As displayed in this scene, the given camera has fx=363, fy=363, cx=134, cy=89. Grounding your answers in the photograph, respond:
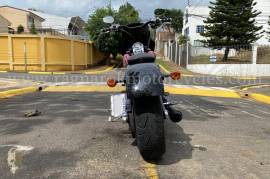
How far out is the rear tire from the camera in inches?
175

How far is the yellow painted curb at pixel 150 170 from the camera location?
413 cm

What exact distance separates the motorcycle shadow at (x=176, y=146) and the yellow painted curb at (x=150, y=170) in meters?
0.14

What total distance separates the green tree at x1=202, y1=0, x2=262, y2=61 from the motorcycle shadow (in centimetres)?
2534

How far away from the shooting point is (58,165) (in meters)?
4.45

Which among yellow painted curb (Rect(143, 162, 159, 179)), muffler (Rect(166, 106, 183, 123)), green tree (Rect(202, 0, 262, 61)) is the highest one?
green tree (Rect(202, 0, 262, 61))

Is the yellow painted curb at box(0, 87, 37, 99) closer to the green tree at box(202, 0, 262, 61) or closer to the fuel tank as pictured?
the fuel tank

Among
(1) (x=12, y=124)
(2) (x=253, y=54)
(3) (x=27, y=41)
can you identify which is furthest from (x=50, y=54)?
(1) (x=12, y=124)

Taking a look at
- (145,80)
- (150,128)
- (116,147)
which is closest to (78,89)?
(116,147)

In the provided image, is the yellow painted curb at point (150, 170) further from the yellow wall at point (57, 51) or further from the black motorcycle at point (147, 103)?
the yellow wall at point (57, 51)

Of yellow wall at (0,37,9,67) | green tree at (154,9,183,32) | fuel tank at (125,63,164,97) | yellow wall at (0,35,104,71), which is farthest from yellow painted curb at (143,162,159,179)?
yellow wall at (0,37,9,67)

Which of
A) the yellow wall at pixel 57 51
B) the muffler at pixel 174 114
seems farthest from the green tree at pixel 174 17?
the yellow wall at pixel 57 51

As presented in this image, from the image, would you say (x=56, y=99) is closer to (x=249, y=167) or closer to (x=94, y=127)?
(x=94, y=127)

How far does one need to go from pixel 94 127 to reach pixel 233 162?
2.70 meters

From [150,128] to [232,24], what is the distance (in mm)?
28280
